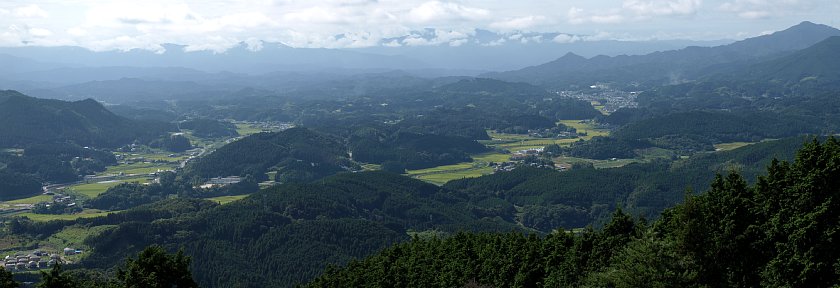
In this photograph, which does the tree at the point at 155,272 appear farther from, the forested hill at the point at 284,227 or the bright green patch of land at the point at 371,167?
the bright green patch of land at the point at 371,167

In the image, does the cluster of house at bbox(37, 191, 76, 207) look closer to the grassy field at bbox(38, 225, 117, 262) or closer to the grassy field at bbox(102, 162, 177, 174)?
the grassy field at bbox(102, 162, 177, 174)

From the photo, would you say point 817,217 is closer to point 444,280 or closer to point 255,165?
point 444,280

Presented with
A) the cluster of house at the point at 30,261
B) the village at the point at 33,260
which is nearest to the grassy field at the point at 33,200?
the village at the point at 33,260

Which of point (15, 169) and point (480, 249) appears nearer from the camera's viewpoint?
point (480, 249)

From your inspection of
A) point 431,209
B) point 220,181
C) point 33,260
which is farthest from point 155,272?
point 220,181

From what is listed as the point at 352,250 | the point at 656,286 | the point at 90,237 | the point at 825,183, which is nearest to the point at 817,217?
the point at 825,183

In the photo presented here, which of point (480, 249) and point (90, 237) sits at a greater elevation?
point (480, 249)

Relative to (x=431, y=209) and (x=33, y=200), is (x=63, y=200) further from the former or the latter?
(x=431, y=209)
